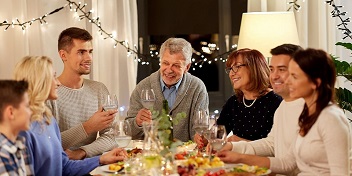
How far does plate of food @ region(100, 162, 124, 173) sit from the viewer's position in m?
3.18

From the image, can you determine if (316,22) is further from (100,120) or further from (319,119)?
(319,119)

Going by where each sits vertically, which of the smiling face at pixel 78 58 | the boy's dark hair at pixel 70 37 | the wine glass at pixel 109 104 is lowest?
the wine glass at pixel 109 104

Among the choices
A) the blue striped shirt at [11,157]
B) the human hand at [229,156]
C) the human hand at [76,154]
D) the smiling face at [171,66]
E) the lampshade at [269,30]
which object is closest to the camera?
the blue striped shirt at [11,157]

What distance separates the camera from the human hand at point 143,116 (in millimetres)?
3959

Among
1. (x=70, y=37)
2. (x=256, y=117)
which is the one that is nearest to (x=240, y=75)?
(x=256, y=117)

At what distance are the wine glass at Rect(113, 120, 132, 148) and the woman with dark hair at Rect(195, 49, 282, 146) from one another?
71cm

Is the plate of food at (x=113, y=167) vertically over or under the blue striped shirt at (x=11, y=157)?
under

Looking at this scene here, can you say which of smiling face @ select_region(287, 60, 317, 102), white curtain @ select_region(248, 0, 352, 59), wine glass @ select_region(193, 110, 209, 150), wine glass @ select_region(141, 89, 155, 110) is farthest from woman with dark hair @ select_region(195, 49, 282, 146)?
white curtain @ select_region(248, 0, 352, 59)

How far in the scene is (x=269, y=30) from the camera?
15.9 ft

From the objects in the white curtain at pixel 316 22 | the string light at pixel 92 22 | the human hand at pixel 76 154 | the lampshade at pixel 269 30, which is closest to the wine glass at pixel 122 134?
the human hand at pixel 76 154

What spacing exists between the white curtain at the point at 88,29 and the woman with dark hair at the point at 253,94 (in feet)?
5.52

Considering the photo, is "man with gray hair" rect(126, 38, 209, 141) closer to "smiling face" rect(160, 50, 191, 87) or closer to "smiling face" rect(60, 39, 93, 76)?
"smiling face" rect(160, 50, 191, 87)

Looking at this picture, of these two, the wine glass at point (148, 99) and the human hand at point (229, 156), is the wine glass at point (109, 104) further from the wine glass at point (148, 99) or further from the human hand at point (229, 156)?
the human hand at point (229, 156)

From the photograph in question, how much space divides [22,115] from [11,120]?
0.05 m
